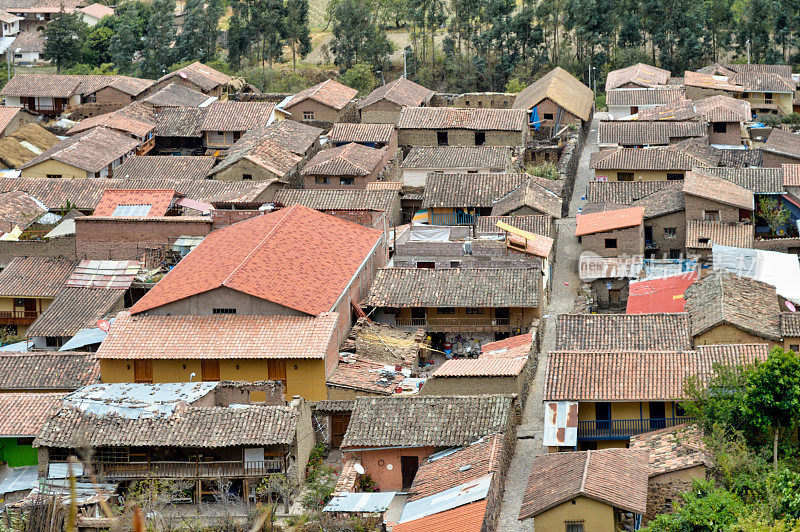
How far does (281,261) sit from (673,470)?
1654cm

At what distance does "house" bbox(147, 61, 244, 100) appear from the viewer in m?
71.6

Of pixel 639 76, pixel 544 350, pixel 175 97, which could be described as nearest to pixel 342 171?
pixel 544 350

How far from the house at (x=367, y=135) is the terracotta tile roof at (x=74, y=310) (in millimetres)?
19897

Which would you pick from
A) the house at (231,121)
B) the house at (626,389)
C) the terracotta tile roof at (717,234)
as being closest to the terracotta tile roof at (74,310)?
the house at (626,389)

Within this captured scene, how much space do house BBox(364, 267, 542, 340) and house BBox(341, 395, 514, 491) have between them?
834 cm

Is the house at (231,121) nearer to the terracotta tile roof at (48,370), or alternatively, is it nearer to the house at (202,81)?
the house at (202,81)

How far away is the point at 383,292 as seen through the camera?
136 ft

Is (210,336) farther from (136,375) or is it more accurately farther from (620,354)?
(620,354)

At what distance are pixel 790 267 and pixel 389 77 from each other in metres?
44.4

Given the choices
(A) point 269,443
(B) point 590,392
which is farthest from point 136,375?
(B) point 590,392

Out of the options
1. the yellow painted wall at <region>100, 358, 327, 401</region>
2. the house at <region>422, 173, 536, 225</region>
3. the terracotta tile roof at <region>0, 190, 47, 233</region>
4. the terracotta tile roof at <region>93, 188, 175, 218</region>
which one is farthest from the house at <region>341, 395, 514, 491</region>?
the terracotta tile roof at <region>0, 190, 47, 233</region>

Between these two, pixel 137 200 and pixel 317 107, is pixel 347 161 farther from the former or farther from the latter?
pixel 317 107

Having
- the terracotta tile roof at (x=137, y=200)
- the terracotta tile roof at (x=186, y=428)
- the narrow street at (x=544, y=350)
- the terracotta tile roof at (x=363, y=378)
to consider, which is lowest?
the narrow street at (x=544, y=350)

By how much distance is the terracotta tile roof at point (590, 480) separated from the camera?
26.9 m
